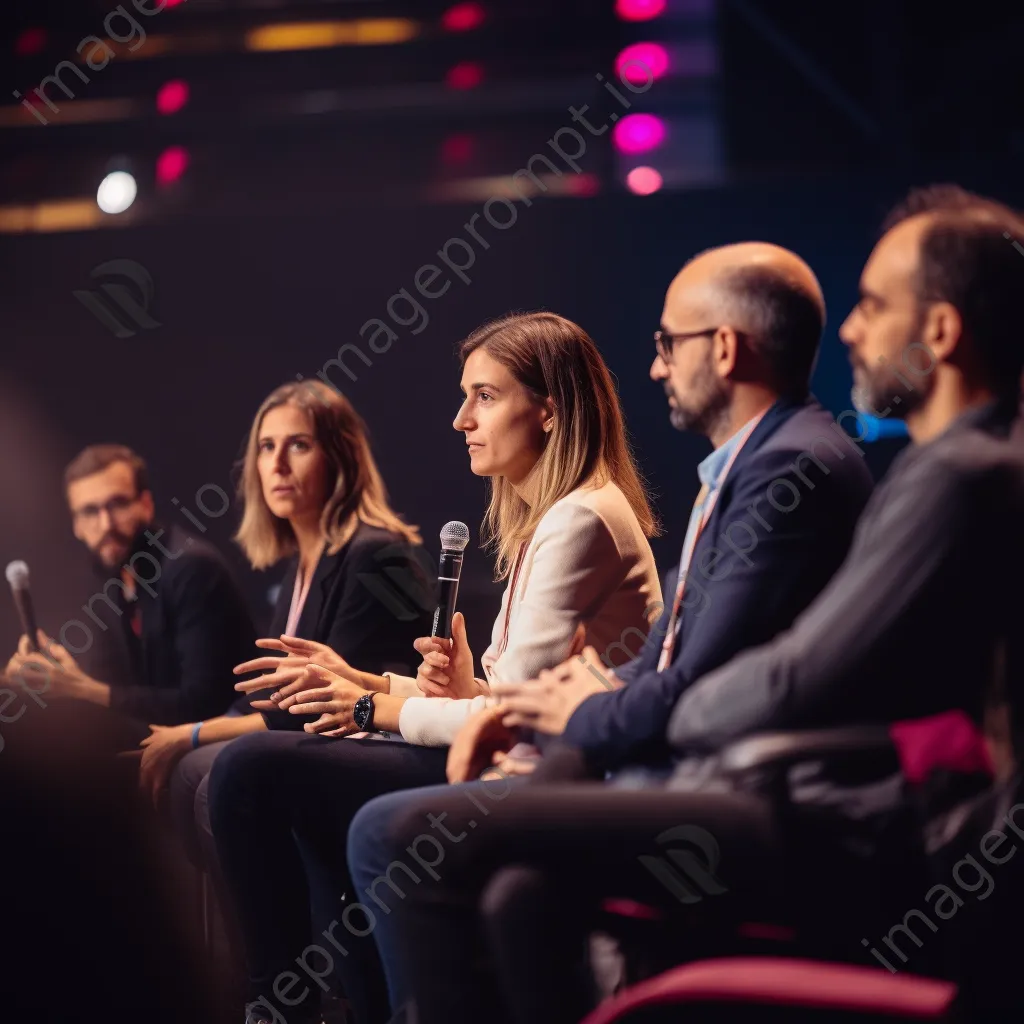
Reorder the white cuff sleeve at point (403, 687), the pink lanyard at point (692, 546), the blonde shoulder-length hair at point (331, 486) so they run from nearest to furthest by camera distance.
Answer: the pink lanyard at point (692, 546) < the white cuff sleeve at point (403, 687) < the blonde shoulder-length hair at point (331, 486)

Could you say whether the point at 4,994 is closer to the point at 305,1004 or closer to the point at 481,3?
the point at 305,1004

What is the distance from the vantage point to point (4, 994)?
2240 mm

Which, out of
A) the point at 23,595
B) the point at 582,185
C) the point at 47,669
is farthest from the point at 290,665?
the point at 582,185

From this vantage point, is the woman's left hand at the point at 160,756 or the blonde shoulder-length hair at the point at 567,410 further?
the woman's left hand at the point at 160,756

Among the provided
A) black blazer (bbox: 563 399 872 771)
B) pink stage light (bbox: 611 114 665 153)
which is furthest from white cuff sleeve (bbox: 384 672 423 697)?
pink stage light (bbox: 611 114 665 153)

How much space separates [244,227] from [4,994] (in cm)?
299

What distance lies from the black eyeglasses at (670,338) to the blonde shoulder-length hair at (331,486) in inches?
51.3

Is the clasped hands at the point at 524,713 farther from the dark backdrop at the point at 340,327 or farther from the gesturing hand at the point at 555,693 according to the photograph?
the dark backdrop at the point at 340,327

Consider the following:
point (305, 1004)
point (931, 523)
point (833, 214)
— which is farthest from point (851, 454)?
point (833, 214)

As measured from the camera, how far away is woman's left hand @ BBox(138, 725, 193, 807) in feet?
9.66

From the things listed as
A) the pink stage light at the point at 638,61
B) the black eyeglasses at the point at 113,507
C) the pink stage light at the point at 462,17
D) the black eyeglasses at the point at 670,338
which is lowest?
the black eyeglasses at the point at 670,338

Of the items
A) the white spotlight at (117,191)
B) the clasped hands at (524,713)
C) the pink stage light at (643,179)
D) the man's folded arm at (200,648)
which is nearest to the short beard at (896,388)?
the clasped hands at (524,713)

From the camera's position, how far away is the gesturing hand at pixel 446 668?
89.4 inches

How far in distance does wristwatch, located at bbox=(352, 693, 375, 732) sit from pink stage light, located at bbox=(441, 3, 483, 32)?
9.47 feet
